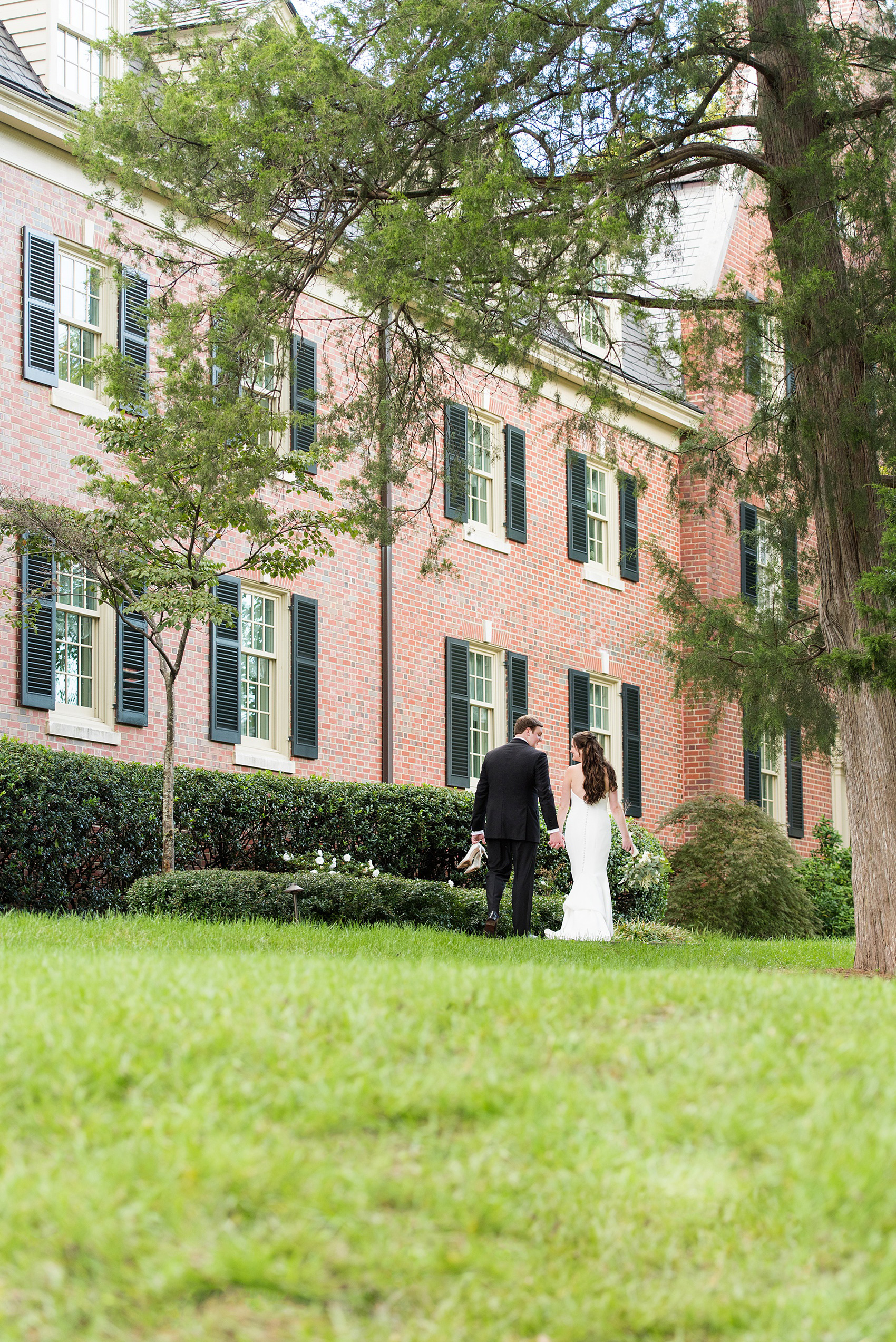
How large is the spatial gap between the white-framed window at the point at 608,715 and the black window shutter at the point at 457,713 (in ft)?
11.4

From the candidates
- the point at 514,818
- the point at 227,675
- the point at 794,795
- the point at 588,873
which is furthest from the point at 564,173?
the point at 794,795

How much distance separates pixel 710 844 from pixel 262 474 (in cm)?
1207

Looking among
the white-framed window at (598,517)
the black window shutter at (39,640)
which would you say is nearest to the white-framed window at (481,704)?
the white-framed window at (598,517)

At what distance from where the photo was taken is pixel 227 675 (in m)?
15.8

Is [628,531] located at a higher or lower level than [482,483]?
lower

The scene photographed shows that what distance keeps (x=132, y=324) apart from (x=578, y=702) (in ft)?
30.7

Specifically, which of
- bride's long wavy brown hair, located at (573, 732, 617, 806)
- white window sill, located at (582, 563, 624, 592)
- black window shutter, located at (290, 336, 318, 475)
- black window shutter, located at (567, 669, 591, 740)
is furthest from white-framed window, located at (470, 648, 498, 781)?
bride's long wavy brown hair, located at (573, 732, 617, 806)

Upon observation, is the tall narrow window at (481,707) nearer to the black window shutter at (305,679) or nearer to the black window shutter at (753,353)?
the black window shutter at (305,679)

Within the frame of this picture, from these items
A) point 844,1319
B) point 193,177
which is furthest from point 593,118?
point 844,1319

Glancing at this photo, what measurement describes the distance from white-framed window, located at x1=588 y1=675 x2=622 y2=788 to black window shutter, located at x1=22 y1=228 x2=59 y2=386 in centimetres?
1063

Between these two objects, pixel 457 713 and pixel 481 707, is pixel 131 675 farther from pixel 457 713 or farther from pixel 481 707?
pixel 481 707

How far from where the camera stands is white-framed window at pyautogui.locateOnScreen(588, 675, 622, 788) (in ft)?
73.7

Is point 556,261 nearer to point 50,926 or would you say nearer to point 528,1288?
point 50,926

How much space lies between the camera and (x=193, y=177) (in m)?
10.1
